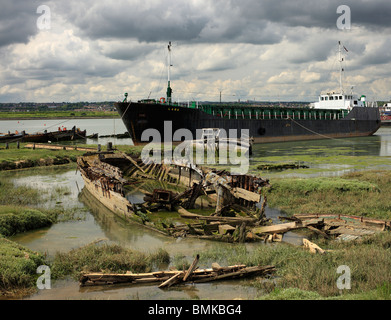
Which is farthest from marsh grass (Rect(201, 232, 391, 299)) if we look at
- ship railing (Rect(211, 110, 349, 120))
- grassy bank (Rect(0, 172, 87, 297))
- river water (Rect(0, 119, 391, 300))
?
ship railing (Rect(211, 110, 349, 120))

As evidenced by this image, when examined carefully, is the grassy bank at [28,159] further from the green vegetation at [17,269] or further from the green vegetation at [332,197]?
the green vegetation at [17,269]

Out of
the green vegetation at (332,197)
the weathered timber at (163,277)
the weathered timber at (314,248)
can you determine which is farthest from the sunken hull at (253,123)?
the weathered timber at (163,277)

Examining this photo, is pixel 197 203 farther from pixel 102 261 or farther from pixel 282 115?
pixel 282 115

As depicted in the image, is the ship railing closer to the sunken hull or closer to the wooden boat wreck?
the sunken hull

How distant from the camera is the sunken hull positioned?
4531 cm

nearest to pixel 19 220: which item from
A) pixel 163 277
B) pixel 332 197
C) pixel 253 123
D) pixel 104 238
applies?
pixel 104 238

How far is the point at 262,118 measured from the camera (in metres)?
61.4

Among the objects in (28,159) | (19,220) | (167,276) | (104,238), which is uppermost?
(28,159)

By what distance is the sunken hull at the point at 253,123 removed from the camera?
149ft

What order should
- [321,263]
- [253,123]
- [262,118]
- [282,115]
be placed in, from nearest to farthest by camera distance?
[321,263] → [253,123] → [262,118] → [282,115]

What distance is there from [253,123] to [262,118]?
6157 millimetres

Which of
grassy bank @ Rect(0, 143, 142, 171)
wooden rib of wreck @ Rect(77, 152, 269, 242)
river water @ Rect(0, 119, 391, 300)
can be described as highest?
grassy bank @ Rect(0, 143, 142, 171)
